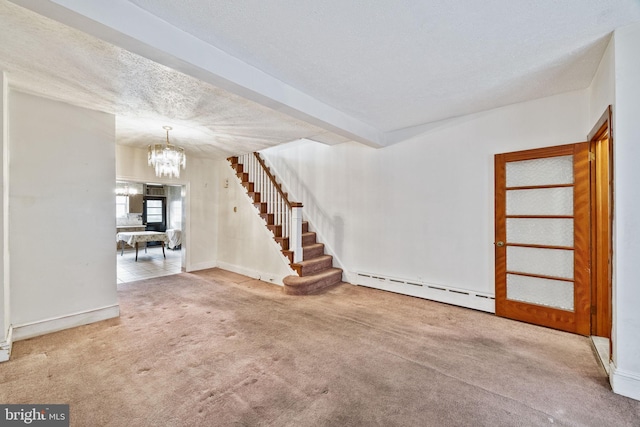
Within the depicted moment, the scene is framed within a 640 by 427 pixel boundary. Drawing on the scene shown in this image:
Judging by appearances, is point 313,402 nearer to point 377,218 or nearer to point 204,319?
point 204,319

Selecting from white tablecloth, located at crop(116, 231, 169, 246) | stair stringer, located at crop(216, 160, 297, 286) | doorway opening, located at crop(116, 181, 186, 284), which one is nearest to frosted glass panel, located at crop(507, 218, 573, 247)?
stair stringer, located at crop(216, 160, 297, 286)

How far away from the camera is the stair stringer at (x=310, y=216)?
Answer: 516cm

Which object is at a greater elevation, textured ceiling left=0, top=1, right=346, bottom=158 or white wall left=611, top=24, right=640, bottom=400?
textured ceiling left=0, top=1, right=346, bottom=158

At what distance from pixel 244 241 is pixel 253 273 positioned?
29.7 inches

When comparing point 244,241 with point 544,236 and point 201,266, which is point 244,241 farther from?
point 544,236

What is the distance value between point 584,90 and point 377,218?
9.64 feet

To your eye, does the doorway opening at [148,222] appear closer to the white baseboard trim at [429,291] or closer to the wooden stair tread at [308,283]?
the wooden stair tread at [308,283]

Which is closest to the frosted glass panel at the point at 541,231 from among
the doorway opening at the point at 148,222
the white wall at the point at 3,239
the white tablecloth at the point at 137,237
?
the white wall at the point at 3,239

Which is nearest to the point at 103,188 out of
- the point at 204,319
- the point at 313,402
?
the point at 204,319

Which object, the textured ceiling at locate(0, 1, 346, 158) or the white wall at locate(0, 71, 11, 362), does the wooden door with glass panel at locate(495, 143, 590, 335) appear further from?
the white wall at locate(0, 71, 11, 362)

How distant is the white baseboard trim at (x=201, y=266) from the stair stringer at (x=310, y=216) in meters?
2.61

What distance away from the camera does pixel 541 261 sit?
10.2 ft

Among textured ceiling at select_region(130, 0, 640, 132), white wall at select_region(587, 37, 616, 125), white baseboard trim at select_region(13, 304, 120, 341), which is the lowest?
white baseboard trim at select_region(13, 304, 120, 341)

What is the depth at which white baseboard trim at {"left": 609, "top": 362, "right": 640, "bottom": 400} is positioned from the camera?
1876mm
